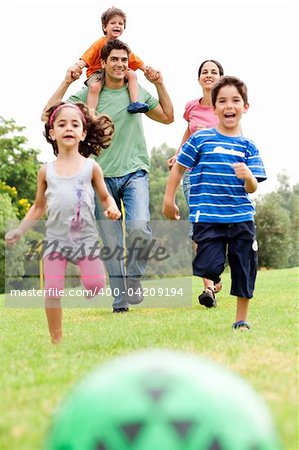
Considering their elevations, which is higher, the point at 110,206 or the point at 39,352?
the point at 110,206

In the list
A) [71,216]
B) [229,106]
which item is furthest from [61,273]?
[229,106]

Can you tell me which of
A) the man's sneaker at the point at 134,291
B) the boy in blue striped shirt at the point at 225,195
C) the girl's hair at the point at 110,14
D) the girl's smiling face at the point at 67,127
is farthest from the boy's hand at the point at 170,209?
the girl's hair at the point at 110,14

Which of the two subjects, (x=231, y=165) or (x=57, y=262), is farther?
(x=231, y=165)

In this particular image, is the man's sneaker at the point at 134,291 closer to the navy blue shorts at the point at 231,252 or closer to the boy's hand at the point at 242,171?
the navy blue shorts at the point at 231,252

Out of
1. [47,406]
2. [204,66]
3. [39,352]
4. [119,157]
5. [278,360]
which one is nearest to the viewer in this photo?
[47,406]

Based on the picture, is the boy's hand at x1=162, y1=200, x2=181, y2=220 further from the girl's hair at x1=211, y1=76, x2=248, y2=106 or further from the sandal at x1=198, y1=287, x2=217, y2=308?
the sandal at x1=198, y1=287, x2=217, y2=308

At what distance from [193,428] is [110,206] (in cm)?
337

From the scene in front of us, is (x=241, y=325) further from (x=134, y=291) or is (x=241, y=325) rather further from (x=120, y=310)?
(x=120, y=310)

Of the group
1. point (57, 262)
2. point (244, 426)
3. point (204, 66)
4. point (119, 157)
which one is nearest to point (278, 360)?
point (57, 262)

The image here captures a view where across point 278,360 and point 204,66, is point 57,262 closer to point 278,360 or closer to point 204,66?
point 278,360

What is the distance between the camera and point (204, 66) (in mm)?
8180

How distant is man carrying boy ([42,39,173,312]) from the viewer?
7.66m

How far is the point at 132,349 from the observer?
15.8 feet

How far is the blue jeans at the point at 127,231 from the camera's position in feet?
25.2
